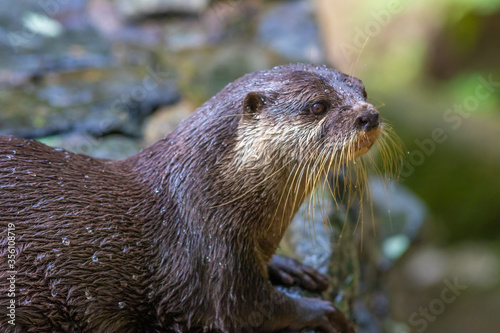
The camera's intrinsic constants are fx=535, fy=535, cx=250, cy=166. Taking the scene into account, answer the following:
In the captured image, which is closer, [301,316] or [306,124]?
[306,124]

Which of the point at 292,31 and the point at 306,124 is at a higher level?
the point at 292,31

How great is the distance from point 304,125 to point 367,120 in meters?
0.23

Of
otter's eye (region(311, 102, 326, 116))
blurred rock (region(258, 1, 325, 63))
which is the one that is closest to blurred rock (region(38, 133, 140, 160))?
otter's eye (region(311, 102, 326, 116))

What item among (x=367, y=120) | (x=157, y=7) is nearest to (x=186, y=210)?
(x=367, y=120)

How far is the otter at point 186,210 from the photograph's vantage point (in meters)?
1.88

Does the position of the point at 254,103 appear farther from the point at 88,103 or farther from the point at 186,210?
the point at 88,103

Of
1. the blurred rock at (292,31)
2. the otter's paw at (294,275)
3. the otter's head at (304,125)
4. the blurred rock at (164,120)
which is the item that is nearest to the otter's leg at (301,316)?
the otter's paw at (294,275)

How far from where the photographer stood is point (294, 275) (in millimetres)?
2555

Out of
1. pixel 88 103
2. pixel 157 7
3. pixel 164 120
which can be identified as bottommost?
pixel 164 120

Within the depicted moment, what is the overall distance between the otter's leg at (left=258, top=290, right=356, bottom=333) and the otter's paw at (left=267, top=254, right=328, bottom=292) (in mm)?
173

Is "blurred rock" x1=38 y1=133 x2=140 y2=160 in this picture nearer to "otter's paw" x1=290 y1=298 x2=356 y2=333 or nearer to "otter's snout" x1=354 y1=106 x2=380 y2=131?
"otter's paw" x1=290 y1=298 x2=356 y2=333

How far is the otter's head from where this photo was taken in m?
1.92

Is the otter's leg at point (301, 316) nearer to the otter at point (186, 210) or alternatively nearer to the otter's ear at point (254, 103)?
the otter at point (186, 210)

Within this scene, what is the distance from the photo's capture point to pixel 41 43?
5281mm
